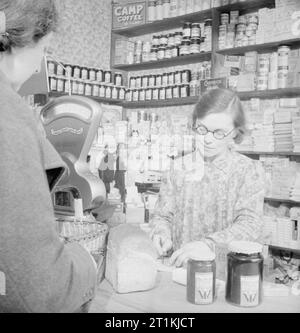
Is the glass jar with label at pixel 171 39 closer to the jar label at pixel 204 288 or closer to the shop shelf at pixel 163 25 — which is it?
the shop shelf at pixel 163 25

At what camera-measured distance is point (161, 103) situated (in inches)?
205

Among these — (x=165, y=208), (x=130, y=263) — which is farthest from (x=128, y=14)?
(x=130, y=263)

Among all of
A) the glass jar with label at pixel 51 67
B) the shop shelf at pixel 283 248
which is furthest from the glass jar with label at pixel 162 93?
the shop shelf at pixel 283 248

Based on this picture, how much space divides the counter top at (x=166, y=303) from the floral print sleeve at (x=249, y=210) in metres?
0.50

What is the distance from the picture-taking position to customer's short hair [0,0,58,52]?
82cm

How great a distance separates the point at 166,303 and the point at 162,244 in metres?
0.59

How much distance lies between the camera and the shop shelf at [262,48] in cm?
401

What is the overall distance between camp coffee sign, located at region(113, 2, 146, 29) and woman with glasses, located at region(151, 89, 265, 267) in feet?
11.3

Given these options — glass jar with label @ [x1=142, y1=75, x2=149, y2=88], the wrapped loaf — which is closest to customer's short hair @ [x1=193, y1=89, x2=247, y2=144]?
the wrapped loaf

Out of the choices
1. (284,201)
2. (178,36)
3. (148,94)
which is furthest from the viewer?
(148,94)

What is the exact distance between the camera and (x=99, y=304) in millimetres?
1235

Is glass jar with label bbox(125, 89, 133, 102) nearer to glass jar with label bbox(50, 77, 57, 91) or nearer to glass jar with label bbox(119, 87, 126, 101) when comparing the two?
glass jar with label bbox(119, 87, 126, 101)

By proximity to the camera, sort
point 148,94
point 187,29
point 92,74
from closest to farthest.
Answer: point 187,29 < point 92,74 < point 148,94

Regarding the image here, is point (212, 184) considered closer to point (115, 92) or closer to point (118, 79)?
point (115, 92)
